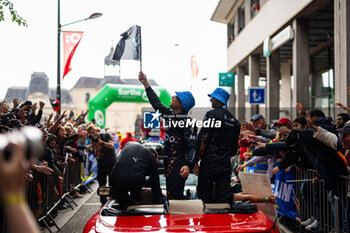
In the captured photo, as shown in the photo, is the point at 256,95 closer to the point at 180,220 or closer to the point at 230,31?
the point at 180,220

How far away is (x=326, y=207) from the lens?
6.18 metres

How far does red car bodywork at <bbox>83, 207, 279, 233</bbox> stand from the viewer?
3254 mm

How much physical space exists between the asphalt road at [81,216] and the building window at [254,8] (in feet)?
47.0

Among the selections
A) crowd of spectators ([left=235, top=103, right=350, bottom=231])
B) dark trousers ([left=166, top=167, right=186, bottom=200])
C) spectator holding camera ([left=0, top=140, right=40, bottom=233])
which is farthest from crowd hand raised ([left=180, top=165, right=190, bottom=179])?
spectator holding camera ([left=0, top=140, right=40, bottom=233])

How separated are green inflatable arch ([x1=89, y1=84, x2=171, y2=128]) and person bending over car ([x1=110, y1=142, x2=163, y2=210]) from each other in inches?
818

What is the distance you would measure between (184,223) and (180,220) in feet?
0.34

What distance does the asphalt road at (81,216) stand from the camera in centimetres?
761

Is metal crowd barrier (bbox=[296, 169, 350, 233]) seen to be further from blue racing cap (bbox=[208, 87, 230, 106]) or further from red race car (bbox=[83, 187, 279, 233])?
red race car (bbox=[83, 187, 279, 233])

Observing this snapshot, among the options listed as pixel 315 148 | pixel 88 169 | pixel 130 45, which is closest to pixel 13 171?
pixel 315 148

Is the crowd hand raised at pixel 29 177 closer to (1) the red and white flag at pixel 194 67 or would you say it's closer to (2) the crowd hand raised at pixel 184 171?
(2) the crowd hand raised at pixel 184 171

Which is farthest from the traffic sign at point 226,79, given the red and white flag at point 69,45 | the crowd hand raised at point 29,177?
the crowd hand raised at point 29,177

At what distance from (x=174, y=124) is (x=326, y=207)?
114 inches

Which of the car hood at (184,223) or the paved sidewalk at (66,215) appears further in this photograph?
the paved sidewalk at (66,215)

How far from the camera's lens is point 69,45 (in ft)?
52.3
